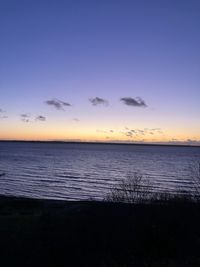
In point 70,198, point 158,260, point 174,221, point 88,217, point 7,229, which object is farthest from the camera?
point 70,198

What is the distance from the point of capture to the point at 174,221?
10031 mm

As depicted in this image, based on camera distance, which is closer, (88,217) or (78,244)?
(78,244)

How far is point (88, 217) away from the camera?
11078mm

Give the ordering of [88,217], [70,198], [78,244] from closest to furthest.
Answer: [78,244]
[88,217]
[70,198]

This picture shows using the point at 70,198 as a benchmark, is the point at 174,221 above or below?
above

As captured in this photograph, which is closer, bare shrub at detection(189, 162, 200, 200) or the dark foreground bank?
the dark foreground bank

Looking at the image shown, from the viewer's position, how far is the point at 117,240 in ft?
30.7

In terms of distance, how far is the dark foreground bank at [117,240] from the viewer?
8.55 m

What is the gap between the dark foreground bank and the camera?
8547mm

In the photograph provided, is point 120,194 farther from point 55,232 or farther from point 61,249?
point 61,249

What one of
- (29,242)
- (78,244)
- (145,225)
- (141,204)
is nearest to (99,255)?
(78,244)

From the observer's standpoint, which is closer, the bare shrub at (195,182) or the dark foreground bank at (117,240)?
the dark foreground bank at (117,240)

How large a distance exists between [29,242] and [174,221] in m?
3.83

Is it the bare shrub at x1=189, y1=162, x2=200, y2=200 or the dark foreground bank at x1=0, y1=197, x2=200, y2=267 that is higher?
the bare shrub at x1=189, y1=162, x2=200, y2=200
